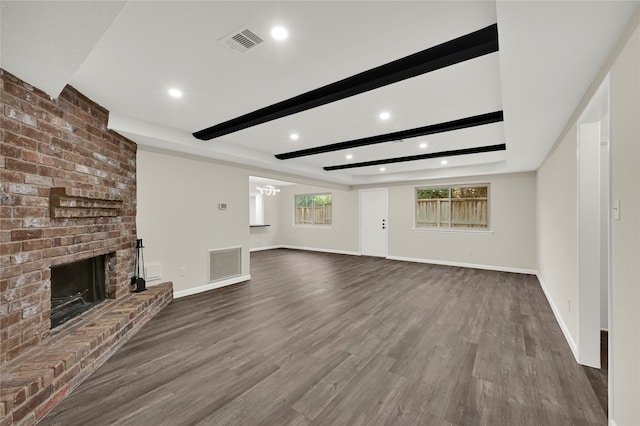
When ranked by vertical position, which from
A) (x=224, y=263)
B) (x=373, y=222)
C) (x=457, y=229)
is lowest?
(x=224, y=263)

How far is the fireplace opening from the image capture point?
2.48 m

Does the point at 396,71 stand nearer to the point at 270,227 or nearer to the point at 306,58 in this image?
the point at 306,58

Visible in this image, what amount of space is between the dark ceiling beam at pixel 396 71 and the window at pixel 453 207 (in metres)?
5.19

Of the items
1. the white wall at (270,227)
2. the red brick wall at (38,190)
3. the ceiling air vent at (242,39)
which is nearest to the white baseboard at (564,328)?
the ceiling air vent at (242,39)

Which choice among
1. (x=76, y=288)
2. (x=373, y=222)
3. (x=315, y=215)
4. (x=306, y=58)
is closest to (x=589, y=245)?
(x=306, y=58)

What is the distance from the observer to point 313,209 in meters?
9.38

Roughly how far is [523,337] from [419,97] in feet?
8.61

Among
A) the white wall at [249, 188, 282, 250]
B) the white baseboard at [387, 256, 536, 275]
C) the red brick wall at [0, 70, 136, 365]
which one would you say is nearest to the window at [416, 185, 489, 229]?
the white baseboard at [387, 256, 536, 275]

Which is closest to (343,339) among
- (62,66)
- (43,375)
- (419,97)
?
(43,375)

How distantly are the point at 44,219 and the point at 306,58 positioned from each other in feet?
7.59

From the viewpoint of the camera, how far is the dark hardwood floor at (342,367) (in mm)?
1703

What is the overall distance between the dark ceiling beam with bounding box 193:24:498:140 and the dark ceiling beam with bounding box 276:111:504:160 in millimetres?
1495

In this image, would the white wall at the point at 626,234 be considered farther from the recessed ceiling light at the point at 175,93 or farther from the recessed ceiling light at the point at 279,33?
the recessed ceiling light at the point at 175,93

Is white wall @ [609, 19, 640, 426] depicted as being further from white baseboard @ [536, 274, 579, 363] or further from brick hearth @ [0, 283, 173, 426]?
brick hearth @ [0, 283, 173, 426]
